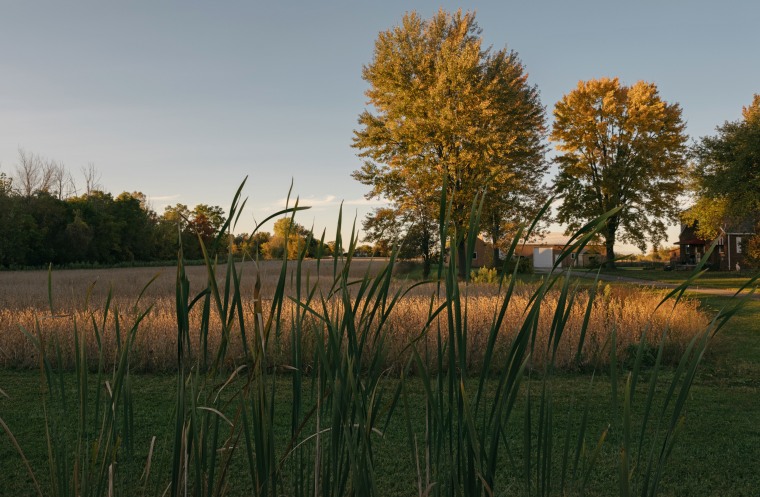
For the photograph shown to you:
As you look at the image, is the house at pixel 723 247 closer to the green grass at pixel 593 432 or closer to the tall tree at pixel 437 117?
the tall tree at pixel 437 117

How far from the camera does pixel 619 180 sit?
31250mm

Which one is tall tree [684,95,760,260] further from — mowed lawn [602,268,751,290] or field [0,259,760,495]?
field [0,259,760,495]

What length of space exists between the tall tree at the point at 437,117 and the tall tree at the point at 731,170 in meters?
8.90

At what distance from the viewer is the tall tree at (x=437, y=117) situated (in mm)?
20062

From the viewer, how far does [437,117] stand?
2062cm

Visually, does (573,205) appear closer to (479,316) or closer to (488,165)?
(488,165)

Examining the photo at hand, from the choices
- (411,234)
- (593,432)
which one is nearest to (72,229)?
(411,234)

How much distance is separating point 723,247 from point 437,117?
1064 inches

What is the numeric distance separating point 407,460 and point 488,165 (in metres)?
18.0

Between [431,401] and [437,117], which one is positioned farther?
[437,117]

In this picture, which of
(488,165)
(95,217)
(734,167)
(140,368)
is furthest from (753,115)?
(95,217)

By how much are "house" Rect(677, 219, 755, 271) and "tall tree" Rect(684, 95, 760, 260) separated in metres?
5.16

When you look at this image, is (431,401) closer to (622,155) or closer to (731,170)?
(731,170)

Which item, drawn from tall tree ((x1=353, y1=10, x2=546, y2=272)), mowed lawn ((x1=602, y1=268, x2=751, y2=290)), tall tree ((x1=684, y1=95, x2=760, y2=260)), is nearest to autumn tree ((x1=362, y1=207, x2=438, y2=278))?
tall tree ((x1=353, y1=10, x2=546, y2=272))
